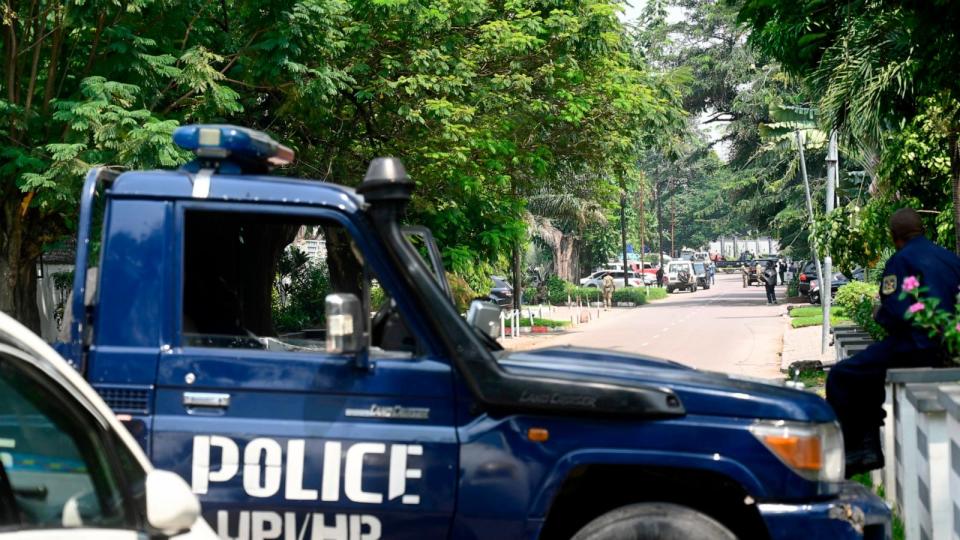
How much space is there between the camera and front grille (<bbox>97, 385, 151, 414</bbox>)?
491 cm

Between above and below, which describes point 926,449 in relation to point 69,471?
Answer: below

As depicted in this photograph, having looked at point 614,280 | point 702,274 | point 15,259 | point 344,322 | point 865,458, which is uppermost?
point 702,274

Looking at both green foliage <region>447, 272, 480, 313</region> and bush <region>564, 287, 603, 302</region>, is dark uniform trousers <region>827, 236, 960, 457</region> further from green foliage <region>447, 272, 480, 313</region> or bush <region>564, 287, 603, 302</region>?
bush <region>564, 287, 603, 302</region>

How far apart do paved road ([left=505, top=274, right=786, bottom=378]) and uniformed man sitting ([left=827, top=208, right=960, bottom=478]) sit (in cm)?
1387

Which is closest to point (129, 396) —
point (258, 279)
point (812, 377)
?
point (258, 279)

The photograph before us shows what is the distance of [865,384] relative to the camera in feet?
26.3

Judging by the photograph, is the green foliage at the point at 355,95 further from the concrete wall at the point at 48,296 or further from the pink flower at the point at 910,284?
the pink flower at the point at 910,284

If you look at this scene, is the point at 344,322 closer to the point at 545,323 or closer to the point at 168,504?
the point at 168,504

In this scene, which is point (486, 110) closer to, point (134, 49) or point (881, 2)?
point (134, 49)

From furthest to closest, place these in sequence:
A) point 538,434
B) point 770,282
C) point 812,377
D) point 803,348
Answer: point 770,282
point 803,348
point 812,377
point 538,434

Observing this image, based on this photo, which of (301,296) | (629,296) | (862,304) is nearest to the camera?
(301,296)

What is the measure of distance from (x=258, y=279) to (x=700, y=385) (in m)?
1.87

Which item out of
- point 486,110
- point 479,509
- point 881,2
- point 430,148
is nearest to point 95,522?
point 479,509

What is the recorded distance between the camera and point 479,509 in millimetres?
4840
